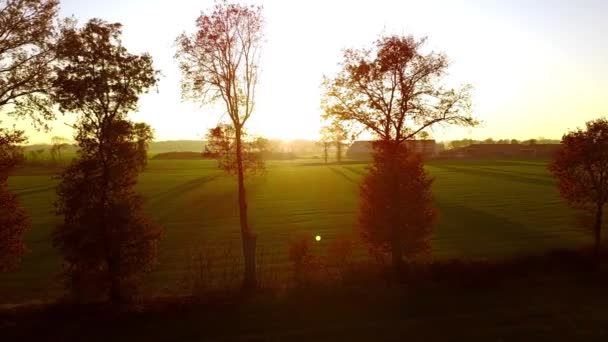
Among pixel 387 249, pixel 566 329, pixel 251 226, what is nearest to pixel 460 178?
pixel 251 226

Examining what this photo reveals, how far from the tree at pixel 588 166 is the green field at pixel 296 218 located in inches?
222

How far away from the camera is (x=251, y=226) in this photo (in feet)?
156

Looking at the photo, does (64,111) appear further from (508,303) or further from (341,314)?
(508,303)

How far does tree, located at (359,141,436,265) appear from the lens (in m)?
24.5

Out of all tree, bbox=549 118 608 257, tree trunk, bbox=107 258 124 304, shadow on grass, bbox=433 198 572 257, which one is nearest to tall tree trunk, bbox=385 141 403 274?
shadow on grass, bbox=433 198 572 257

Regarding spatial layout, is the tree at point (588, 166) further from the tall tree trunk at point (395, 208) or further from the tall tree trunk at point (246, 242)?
the tall tree trunk at point (246, 242)

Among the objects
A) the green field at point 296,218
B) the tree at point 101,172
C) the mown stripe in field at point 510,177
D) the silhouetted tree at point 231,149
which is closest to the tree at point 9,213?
the tree at point 101,172

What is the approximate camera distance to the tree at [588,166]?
2817 centimetres

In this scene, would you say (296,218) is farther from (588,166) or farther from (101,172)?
(101,172)

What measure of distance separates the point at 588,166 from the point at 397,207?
12.1m

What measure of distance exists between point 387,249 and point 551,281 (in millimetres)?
7334

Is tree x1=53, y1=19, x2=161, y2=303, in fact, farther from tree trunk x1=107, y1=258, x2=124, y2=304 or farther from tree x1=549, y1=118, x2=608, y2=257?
tree x1=549, y1=118, x2=608, y2=257

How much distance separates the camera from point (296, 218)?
5088 centimetres

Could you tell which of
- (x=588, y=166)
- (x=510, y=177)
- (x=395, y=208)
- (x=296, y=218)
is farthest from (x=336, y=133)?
(x=510, y=177)
